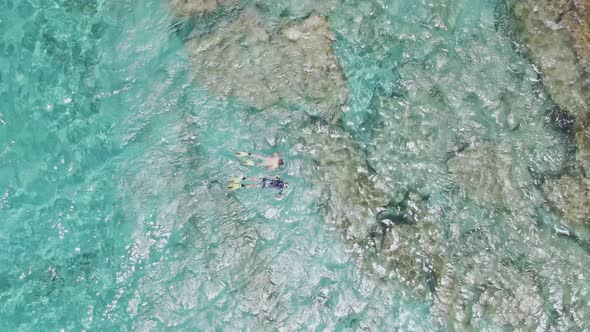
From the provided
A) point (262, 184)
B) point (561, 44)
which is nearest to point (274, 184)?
point (262, 184)

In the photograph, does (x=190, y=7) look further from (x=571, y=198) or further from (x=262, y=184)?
(x=571, y=198)

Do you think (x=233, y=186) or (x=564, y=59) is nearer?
(x=233, y=186)

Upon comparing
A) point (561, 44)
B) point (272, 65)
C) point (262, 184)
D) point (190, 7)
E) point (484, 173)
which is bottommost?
point (484, 173)

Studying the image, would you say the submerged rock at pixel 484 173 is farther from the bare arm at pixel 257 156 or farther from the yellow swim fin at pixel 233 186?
the yellow swim fin at pixel 233 186

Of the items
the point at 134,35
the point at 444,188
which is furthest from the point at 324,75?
the point at 134,35

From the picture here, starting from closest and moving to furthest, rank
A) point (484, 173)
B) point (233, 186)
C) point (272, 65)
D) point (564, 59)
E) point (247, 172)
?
point (233, 186) → point (247, 172) → point (484, 173) → point (272, 65) → point (564, 59)

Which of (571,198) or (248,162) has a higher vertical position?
(248,162)

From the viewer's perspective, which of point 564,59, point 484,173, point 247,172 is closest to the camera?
point 247,172
